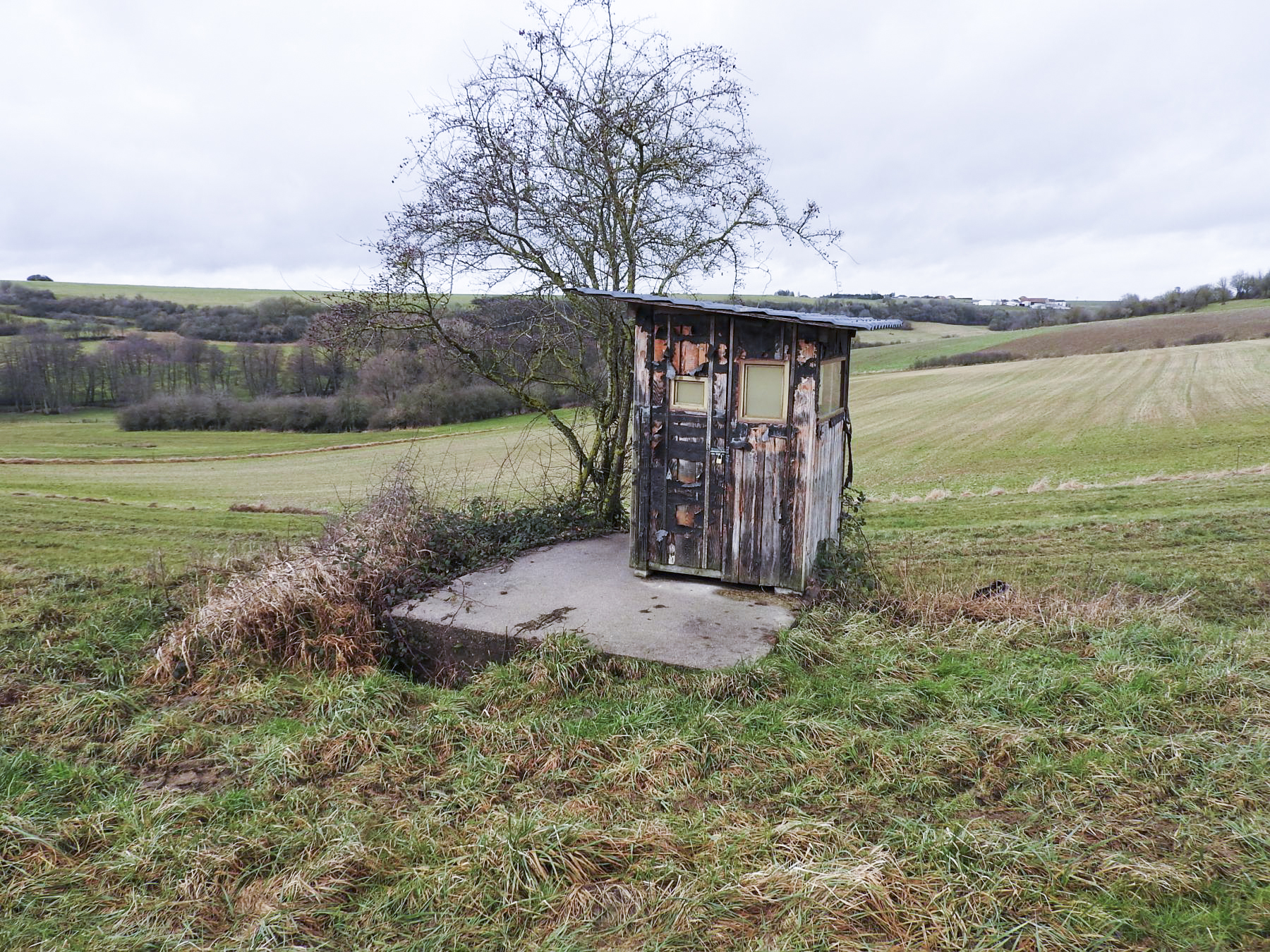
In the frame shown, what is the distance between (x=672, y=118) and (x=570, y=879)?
27.3 feet

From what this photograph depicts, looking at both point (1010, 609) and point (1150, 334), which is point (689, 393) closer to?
point (1010, 609)

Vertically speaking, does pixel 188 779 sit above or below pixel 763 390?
below

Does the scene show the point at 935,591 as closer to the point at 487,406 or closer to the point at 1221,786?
the point at 1221,786

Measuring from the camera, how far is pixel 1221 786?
4398 millimetres

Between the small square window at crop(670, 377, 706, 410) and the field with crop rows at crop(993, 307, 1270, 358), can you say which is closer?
the small square window at crop(670, 377, 706, 410)

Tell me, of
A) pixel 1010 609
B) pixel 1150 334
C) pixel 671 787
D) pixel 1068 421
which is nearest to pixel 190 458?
pixel 1068 421

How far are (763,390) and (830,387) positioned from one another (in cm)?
71

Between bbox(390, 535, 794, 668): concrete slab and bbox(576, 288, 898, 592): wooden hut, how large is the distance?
329 mm

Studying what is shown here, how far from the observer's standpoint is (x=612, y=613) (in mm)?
7168

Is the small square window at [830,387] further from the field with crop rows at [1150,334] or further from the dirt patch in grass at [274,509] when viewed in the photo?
the field with crop rows at [1150,334]

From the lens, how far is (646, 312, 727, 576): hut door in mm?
7762

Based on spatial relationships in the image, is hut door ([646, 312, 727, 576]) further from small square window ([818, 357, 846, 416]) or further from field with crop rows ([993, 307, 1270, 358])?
field with crop rows ([993, 307, 1270, 358])

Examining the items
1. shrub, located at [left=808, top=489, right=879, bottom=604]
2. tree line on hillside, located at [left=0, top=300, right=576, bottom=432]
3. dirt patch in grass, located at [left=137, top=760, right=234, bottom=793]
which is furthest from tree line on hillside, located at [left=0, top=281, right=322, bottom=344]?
dirt patch in grass, located at [left=137, top=760, right=234, bottom=793]

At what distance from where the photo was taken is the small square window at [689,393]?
7844 millimetres
